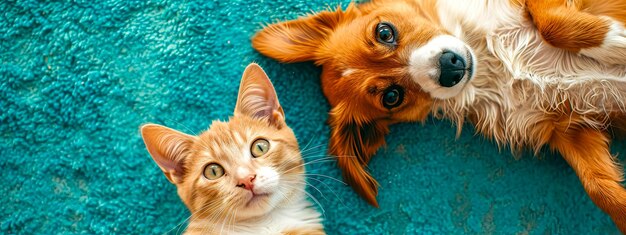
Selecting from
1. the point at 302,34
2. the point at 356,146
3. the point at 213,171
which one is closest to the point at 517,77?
the point at 356,146

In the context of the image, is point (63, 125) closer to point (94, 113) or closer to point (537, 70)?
point (94, 113)

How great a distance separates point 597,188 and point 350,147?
111cm

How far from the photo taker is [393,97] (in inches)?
99.6

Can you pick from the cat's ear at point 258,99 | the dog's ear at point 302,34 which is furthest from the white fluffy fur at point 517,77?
the cat's ear at point 258,99

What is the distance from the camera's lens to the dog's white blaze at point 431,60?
241cm

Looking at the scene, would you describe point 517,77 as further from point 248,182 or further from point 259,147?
point 248,182

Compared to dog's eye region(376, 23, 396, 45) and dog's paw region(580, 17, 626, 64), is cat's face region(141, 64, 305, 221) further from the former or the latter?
dog's paw region(580, 17, 626, 64)

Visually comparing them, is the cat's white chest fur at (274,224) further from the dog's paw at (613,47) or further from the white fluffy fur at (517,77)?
the dog's paw at (613,47)

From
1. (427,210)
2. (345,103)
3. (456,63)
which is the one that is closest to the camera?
(456,63)

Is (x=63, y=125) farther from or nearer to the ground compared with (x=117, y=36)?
nearer to the ground

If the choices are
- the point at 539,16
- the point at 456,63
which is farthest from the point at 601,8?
the point at 456,63

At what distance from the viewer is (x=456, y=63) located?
243 centimetres

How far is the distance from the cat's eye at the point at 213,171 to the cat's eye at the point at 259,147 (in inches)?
5.9

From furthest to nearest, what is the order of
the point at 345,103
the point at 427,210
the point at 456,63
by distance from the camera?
the point at 427,210, the point at 345,103, the point at 456,63
